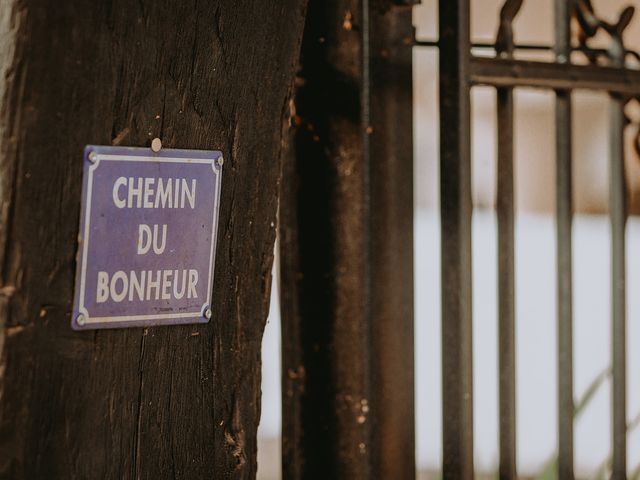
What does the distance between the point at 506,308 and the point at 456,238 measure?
0.56ft

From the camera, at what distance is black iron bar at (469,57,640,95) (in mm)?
1634

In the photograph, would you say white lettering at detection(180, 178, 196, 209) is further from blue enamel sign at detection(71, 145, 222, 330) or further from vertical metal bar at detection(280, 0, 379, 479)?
vertical metal bar at detection(280, 0, 379, 479)

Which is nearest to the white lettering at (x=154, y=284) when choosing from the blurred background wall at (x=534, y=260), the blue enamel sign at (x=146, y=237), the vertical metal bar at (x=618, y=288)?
the blue enamel sign at (x=146, y=237)

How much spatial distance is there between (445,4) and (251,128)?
0.58 metres

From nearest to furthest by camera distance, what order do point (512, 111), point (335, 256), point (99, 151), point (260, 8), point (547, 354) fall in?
point (99, 151) → point (260, 8) → point (335, 256) → point (512, 111) → point (547, 354)

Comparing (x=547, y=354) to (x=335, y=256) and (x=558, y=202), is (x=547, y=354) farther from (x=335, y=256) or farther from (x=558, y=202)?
(x=335, y=256)

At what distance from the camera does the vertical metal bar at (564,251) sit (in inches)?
67.5

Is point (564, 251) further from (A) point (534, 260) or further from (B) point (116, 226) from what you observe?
(B) point (116, 226)

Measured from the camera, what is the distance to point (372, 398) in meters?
1.61

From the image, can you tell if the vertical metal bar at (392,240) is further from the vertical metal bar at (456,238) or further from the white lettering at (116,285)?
the white lettering at (116,285)

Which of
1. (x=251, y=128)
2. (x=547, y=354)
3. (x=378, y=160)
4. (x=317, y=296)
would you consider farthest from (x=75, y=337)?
(x=547, y=354)

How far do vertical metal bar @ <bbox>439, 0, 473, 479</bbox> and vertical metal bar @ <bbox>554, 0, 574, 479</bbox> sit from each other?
0.21m

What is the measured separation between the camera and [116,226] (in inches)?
41.7

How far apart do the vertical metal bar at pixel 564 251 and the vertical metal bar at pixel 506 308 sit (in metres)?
0.11
